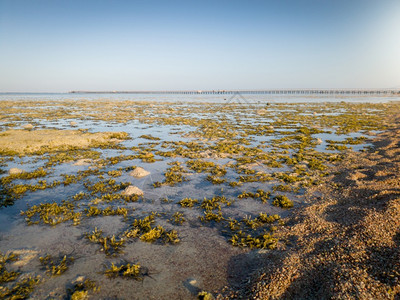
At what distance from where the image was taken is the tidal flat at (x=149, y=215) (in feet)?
21.9

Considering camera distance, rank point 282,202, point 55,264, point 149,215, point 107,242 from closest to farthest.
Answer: point 55,264, point 107,242, point 149,215, point 282,202

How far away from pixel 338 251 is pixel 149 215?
7.51m

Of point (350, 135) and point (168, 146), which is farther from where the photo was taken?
point (350, 135)

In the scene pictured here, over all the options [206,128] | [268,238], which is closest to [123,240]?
[268,238]

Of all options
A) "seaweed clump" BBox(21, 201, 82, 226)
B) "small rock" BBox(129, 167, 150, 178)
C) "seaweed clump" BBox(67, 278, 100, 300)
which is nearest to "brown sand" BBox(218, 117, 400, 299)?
"seaweed clump" BBox(67, 278, 100, 300)

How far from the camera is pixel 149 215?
10.3 meters

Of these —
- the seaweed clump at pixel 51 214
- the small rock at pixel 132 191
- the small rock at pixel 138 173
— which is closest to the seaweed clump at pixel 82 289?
the seaweed clump at pixel 51 214

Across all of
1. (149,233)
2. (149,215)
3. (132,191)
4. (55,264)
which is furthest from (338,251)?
(132,191)

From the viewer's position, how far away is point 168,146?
906 inches

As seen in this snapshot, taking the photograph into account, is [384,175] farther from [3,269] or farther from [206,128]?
[206,128]

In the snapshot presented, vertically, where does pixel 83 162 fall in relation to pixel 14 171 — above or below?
below

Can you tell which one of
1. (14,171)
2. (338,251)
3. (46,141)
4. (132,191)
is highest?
(46,141)

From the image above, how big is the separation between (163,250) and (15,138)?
24230mm

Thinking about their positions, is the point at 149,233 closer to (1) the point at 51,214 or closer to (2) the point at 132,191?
(2) the point at 132,191
